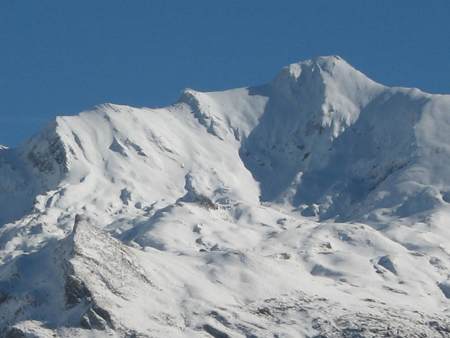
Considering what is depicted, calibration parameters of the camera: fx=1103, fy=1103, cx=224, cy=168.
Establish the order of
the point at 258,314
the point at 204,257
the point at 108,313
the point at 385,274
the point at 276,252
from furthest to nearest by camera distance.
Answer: the point at 276,252 < the point at 385,274 < the point at 204,257 < the point at 258,314 < the point at 108,313

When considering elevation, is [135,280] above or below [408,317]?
below

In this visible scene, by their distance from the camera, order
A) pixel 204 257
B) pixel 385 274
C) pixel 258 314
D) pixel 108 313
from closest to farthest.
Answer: pixel 108 313, pixel 258 314, pixel 204 257, pixel 385 274

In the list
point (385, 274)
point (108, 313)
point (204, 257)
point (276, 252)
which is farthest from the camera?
point (276, 252)

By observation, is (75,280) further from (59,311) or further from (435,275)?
(435,275)

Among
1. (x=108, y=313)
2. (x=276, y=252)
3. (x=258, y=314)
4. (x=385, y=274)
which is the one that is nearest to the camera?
(x=108, y=313)

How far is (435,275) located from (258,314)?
57.0 metres

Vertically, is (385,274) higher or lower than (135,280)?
higher

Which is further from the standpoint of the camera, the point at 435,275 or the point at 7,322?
the point at 435,275

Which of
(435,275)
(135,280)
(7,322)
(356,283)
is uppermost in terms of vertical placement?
(435,275)

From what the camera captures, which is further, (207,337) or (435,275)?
(435,275)

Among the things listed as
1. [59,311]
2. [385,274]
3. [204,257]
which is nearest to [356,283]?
[385,274]

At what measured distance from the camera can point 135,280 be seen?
140625 mm

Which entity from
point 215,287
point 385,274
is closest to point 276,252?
point 385,274

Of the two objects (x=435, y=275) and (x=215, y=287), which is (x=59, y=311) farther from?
(x=435, y=275)
